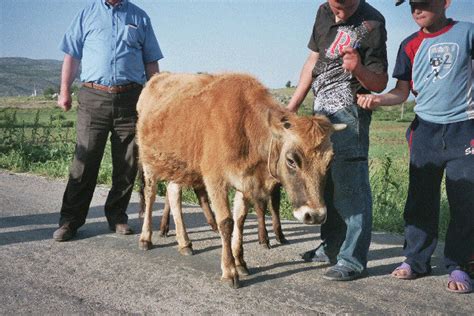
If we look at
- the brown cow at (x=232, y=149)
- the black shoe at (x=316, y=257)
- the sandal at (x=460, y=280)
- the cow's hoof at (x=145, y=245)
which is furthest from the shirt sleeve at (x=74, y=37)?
the sandal at (x=460, y=280)

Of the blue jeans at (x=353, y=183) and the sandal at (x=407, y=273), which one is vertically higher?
A: the blue jeans at (x=353, y=183)

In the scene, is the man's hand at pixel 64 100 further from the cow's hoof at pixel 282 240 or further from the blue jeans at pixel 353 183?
the blue jeans at pixel 353 183

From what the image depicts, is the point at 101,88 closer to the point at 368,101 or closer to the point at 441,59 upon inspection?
the point at 368,101

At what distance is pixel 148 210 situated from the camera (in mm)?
6789

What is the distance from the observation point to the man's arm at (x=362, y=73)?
4.96 meters

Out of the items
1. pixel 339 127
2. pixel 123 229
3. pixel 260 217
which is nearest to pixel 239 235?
pixel 260 217

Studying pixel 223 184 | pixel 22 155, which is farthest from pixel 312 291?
pixel 22 155

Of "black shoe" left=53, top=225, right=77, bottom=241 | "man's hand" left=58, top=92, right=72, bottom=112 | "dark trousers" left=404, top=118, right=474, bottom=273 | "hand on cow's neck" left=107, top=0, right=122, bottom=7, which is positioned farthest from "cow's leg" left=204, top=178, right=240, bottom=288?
"hand on cow's neck" left=107, top=0, right=122, bottom=7

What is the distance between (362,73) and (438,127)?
96cm

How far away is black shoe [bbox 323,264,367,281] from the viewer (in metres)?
5.47

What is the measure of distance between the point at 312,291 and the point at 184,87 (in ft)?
9.20

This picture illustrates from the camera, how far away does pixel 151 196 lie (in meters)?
6.89

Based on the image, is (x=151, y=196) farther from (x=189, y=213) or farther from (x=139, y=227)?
(x=189, y=213)

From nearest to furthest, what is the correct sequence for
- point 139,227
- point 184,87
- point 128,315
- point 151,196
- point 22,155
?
point 128,315
point 184,87
point 151,196
point 139,227
point 22,155
